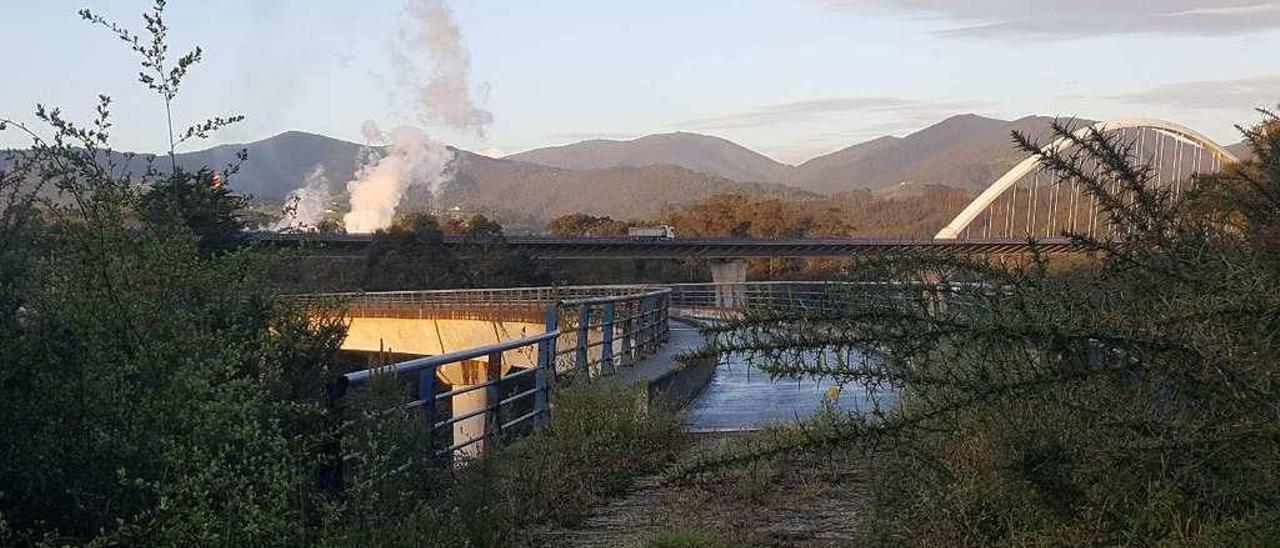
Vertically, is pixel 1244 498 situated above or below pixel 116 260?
below

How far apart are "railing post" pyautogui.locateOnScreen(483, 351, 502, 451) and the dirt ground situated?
102 centimetres

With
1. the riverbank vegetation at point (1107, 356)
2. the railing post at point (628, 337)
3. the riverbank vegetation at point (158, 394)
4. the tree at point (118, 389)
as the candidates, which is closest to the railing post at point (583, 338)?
the railing post at point (628, 337)

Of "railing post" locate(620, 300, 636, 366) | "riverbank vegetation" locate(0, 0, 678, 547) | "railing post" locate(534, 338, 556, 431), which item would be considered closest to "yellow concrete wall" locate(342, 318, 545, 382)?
"railing post" locate(620, 300, 636, 366)

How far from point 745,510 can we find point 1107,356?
4.32m

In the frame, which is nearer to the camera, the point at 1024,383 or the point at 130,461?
the point at 1024,383

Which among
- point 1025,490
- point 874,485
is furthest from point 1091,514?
point 874,485

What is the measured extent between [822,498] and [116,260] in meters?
4.34

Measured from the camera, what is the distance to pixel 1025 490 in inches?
194

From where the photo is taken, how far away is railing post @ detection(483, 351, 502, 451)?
939 centimetres

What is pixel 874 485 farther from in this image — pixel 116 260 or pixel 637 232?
pixel 637 232

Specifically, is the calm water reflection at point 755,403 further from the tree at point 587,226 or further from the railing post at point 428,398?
the tree at point 587,226

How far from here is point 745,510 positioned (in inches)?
314

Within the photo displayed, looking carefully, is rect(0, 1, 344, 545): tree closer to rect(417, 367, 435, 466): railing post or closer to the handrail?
the handrail

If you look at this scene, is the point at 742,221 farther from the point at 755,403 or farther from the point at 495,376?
the point at 495,376
